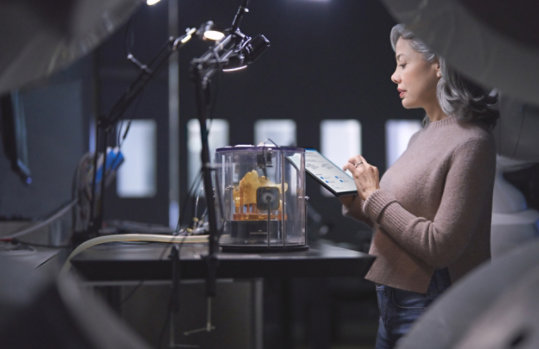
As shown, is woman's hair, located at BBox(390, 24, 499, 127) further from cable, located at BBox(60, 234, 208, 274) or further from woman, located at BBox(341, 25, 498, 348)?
cable, located at BBox(60, 234, 208, 274)

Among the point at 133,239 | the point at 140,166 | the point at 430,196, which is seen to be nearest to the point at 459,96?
the point at 430,196

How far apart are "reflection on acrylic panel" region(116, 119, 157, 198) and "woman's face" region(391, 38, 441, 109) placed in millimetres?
3121

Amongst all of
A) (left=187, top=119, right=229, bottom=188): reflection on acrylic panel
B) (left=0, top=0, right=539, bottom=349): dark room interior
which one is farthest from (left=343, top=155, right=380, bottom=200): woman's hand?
(left=187, top=119, right=229, bottom=188): reflection on acrylic panel

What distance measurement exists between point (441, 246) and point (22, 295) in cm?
88

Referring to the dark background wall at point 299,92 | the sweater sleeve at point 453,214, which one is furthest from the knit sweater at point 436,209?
the dark background wall at point 299,92

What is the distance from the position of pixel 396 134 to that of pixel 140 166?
82.7 inches

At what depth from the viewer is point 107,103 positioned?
3.65 meters

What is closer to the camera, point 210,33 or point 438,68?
point 210,33

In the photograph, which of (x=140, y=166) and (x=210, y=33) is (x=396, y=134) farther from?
(x=210, y=33)

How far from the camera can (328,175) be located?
1296mm

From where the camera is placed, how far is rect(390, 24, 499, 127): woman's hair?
1.22 metres

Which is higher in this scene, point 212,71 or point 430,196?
point 212,71

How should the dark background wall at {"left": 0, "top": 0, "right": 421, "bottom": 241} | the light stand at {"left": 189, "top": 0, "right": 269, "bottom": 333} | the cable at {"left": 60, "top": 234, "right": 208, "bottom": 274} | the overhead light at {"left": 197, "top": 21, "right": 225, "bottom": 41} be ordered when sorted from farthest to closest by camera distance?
the dark background wall at {"left": 0, "top": 0, "right": 421, "bottom": 241} < the overhead light at {"left": 197, "top": 21, "right": 225, "bottom": 41} < the cable at {"left": 60, "top": 234, "right": 208, "bottom": 274} < the light stand at {"left": 189, "top": 0, "right": 269, "bottom": 333}

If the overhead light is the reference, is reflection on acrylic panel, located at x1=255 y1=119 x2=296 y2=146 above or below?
below
